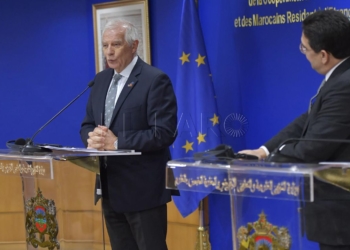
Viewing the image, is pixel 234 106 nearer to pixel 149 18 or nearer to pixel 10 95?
pixel 149 18

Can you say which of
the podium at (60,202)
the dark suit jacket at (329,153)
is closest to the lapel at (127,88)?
the podium at (60,202)

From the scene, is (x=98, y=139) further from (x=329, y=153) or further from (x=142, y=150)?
(x=329, y=153)

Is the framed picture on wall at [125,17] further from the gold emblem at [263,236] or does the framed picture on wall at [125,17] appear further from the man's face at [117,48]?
the gold emblem at [263,236]

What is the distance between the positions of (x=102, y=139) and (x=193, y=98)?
126 cm

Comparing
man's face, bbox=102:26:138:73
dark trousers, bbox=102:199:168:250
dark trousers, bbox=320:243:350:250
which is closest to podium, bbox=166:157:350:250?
dark trousers, bbox=320:243:350:250

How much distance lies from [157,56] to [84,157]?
173 cm

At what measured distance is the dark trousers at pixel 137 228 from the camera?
2709 millimetres

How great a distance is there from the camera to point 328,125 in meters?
1.89

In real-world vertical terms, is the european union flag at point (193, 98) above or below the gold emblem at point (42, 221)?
above

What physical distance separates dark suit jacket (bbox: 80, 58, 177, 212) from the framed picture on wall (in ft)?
4.39

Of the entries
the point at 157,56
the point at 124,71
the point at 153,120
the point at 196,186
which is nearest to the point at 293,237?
the point at 196,186

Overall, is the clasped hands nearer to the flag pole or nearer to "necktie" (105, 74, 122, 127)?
"necktie" (105, 74, 122, 127)

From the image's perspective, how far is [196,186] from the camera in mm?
1925

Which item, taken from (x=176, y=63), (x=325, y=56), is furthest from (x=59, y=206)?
(x=176, y=63)
